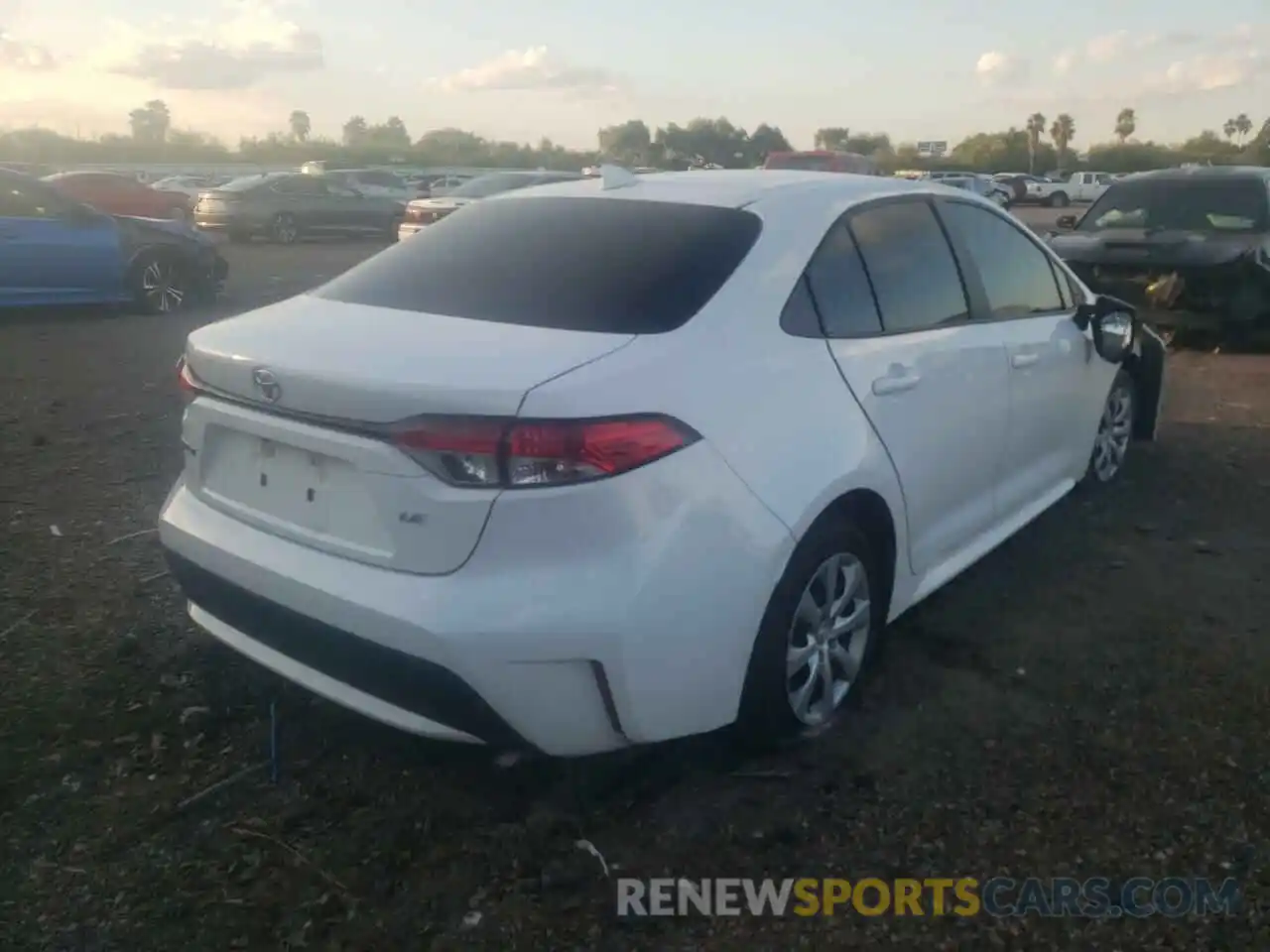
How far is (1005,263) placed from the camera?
453 centimetres

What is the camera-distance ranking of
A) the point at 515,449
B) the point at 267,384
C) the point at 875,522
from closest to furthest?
the point at 515,449
the point at 267,384
the point at 875,522

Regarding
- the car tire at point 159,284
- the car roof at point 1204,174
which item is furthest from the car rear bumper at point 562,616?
the car tire at point 159,284

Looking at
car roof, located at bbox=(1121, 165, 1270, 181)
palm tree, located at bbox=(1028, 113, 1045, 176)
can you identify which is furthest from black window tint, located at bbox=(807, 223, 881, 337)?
palm tree, located at bbox=(1028, 113, 1045, 176)

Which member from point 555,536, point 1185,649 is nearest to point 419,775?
point 555,536

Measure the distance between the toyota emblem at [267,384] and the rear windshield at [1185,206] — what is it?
8878 mm

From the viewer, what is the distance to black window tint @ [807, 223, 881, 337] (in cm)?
338

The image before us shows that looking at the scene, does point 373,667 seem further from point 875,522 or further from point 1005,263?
point 1005,263

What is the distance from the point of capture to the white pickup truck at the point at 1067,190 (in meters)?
52.8

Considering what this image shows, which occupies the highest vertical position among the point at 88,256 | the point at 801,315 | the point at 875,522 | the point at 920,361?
the point at 801,315

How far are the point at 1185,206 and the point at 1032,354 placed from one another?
6562mm

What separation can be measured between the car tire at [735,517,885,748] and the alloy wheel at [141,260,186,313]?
10.3m

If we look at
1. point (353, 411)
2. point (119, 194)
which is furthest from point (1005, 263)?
point (119, 194)

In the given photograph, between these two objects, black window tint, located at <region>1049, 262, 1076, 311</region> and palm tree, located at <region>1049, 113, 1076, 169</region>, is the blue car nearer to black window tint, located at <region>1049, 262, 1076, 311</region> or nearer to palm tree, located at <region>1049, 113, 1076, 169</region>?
black window tint, located at <region>1049, 262, 1076, 311</region>

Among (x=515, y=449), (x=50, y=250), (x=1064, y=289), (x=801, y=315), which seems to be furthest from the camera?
(x=50, y=250)
